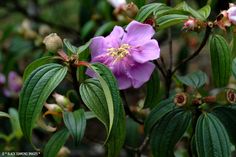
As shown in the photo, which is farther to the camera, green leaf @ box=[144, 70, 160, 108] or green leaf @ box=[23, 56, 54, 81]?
green leaf @ box=[144, 70, 160, 108]

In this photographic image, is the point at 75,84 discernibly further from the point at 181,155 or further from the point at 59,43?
the point at 181,155

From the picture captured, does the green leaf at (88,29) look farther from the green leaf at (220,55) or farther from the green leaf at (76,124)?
the green leaf at (220,55)

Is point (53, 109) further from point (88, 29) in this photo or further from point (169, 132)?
point (88, 29)

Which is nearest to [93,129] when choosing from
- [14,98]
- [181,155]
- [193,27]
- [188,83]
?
[14,98]

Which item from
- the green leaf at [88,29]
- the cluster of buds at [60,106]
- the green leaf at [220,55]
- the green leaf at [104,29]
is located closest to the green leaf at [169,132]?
the green leaf at [220,55]

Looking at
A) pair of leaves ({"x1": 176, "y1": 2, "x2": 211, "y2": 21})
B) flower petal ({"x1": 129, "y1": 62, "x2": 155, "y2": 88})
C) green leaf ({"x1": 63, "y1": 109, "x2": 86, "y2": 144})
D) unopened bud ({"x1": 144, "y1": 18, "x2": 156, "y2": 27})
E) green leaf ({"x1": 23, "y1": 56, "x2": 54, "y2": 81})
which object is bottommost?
green leaf ({"x1": 63, "y1": 109, "x2": 86, "y2": 144})

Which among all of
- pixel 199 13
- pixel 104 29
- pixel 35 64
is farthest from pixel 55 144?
pixel 104 29

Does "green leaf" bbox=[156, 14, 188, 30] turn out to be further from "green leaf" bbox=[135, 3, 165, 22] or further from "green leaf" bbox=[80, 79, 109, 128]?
"green leaf" bbox=[80, 79, 109, 128]

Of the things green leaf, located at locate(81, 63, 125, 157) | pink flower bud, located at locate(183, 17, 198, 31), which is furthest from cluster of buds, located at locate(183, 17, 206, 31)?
green leaf, located at locate(81, 63, 125, 157)
